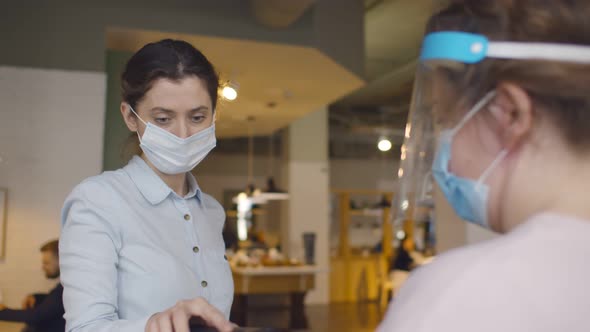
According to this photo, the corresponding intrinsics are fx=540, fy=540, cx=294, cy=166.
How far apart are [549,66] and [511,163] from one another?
12cm

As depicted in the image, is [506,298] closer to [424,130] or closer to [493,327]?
[493,327]

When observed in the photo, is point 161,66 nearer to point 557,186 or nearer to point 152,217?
point 152,217

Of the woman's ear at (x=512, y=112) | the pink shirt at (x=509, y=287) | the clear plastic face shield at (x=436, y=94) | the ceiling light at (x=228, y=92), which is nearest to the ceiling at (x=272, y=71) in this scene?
the ceiling light at (x=228, y=92)

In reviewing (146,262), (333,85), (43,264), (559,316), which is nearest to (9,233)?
(43,264)

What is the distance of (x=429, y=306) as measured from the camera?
0.55 meters

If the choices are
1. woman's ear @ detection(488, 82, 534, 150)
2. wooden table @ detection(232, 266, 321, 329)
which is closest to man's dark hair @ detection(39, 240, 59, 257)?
woman's ear @ detection(488, 82, 534, 150)

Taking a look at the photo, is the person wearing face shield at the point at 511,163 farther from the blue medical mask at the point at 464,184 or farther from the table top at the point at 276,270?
the table top at the point at 276,270

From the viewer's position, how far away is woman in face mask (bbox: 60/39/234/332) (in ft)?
3.08

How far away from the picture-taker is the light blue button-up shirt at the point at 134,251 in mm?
916

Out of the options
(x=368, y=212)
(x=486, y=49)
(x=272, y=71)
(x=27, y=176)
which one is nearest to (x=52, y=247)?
(x=27, y=176)

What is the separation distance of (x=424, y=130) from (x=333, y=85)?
20.9 feet

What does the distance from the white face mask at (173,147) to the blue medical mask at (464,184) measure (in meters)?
0.58

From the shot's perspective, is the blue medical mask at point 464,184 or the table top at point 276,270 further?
the table top at point 276,270

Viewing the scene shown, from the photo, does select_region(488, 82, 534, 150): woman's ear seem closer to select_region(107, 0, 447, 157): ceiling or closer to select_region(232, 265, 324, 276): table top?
select_region(107, 0, 447, 157): ceiling
